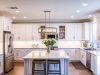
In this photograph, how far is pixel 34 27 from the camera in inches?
438

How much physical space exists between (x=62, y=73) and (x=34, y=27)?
5.24 metres

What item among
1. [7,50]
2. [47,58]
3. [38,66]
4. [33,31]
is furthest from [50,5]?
[33,31]

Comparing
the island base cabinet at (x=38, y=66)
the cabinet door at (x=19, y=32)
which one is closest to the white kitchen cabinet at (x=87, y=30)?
the cabinet door at (x=19, y=32)

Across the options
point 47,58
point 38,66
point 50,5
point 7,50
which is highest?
point 50,5

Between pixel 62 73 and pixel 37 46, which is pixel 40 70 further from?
pixel 37 46

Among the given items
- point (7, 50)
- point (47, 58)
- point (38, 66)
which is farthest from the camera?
point (7, 50)

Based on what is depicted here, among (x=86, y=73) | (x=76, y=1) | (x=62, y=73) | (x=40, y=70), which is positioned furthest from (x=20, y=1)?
(x=86, y=73)

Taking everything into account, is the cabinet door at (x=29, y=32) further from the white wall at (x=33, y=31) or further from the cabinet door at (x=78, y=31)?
the cabinet door at (x=78, y=31)

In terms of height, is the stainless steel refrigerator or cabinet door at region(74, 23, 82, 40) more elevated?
cabinet door at region(74, 23, 82, 40)

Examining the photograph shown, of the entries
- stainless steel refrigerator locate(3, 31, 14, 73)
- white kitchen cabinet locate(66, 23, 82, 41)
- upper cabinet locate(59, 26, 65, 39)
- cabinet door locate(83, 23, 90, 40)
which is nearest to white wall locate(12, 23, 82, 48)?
white kitchen cabinet locate(66, 23, 82, 41)

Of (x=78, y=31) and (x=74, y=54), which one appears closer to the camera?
(x=74, y=54)

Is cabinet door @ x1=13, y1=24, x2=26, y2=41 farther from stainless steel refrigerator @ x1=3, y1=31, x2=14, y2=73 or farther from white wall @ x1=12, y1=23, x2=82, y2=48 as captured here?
stainless steel refrigerator @ x1=3, y1=31, x2=14, y2=73

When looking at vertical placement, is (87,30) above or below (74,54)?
above

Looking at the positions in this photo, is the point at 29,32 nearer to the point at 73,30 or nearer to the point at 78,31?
the point at 73,30
